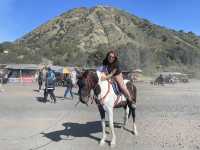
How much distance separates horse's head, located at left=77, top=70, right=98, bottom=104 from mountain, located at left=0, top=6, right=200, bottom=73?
3051 inches

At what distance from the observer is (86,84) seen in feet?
31.4

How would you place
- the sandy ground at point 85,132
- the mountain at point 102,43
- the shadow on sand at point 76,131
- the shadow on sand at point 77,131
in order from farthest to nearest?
1. the mountain at point 102,43
2. the shadow on sand at point 76,131
3. the shadow on sand at point 77,131
4. the sandy ground at point 85,132

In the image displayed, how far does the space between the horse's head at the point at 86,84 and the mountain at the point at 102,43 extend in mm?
77485

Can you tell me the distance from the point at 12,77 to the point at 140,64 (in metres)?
57.2

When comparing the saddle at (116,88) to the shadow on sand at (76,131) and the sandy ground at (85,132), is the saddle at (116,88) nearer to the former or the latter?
the sandy ground at (85,132)

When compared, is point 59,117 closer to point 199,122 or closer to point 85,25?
point 199,122

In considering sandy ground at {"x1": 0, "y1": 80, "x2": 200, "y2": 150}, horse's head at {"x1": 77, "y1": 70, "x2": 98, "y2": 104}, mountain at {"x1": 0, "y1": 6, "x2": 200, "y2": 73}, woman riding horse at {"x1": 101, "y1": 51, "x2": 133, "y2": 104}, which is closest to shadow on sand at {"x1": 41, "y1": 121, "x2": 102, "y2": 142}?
sandy ground at {"x1": 0, "y1": 80, "x2": 200, "y2": 150}

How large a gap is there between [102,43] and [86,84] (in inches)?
4976

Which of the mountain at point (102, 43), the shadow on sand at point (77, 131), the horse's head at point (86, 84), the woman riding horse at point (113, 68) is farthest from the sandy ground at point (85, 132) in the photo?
the mountain at point (102, 43)

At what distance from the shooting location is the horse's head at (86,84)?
948cm

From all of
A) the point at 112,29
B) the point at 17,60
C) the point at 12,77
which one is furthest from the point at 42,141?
the point at 112,29

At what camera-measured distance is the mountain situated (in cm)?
10125

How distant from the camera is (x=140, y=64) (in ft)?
350

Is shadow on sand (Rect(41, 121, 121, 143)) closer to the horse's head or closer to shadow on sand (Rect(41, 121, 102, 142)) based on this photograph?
shadow on sand (Rect(41, 121, 102, 142))
